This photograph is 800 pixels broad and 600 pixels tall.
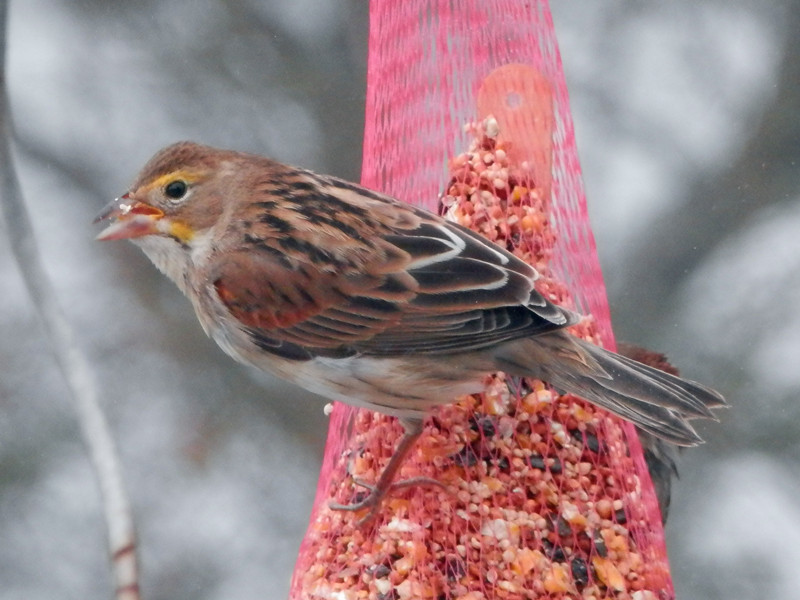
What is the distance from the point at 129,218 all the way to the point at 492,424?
1525 mm

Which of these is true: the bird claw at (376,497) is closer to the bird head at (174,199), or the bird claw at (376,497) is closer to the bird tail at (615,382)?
the bird tail at (615,382)

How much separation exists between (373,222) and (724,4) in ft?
16.0

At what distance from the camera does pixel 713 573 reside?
7648 mm

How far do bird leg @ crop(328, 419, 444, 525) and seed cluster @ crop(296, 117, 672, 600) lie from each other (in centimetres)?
5

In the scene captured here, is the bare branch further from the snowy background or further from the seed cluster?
the snowy background

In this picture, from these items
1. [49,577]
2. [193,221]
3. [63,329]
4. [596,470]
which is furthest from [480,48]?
[49,577]

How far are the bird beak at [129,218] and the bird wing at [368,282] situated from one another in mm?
277

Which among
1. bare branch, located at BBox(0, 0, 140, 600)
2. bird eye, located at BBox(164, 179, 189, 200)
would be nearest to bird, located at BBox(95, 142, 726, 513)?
bird eye, located at BBox(164, 179, 189, 200)

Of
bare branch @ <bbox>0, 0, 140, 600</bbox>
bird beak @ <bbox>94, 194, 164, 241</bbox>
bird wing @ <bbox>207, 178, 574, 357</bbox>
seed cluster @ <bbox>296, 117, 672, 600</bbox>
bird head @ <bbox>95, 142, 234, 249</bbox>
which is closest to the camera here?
bare branch @ <bbox>0, 0, 140, 600</bbox>

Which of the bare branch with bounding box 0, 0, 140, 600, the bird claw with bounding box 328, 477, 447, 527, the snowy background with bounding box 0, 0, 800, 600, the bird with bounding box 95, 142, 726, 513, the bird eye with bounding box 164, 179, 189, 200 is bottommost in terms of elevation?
the bare branch with bounding box 0, 0, 140, 600

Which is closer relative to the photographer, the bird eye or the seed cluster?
the seed cluster

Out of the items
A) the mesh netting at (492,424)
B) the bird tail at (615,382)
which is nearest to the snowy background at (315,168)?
the mesh netting at (492,424)

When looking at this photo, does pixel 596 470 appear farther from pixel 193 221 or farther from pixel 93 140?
pixel 93 140

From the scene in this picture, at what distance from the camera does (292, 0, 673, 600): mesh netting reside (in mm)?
4004
